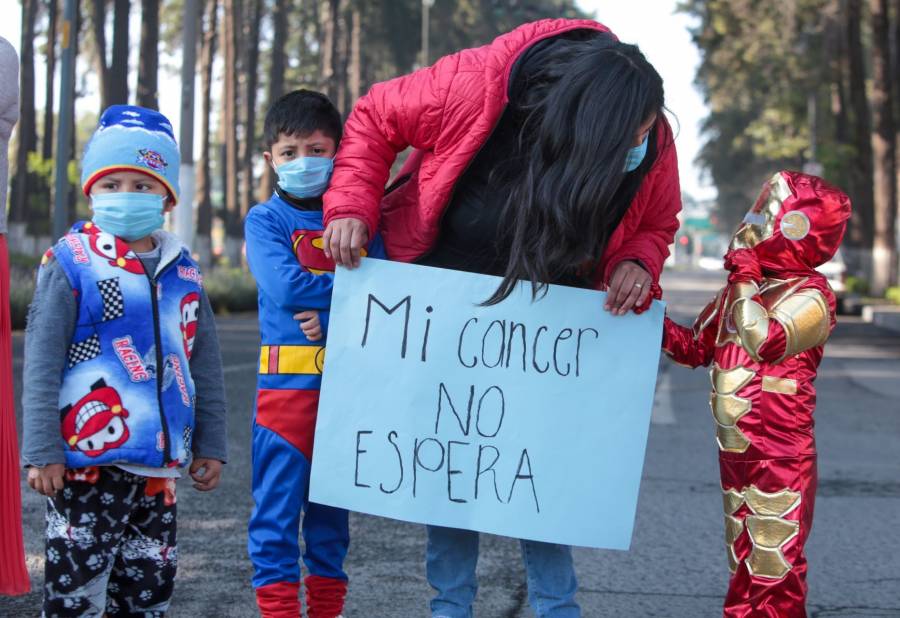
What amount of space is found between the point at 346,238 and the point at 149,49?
21.0 meters

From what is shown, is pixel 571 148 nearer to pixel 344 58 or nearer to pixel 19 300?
pixel 19 300

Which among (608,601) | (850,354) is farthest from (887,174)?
(608,601)

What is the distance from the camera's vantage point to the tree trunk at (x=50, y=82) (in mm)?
40062

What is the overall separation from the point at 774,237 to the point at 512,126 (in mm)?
861

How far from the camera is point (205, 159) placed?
3453cm

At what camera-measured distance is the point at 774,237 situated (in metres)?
3.55

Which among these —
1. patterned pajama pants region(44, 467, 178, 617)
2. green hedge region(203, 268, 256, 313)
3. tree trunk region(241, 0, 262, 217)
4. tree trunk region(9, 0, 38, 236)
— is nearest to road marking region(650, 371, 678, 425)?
patterned pajama pants region(44, 467, 178, 617)

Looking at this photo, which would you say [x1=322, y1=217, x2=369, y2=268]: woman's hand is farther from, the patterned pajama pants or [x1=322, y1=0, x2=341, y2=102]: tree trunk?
[x1=322, y1=0, x2=341, y2=102]: tree trunk

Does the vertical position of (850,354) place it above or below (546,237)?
below

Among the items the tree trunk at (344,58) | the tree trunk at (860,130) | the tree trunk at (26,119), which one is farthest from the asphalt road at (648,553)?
the tree trunk at (344,58)

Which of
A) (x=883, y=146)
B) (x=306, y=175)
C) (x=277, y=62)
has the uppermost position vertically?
(x=277, y=62)

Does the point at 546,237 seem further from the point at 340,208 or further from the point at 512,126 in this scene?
the point at 340,208

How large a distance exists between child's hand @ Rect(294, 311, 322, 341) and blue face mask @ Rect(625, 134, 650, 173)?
94cm

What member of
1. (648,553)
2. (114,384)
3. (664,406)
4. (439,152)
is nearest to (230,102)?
(664,406)
